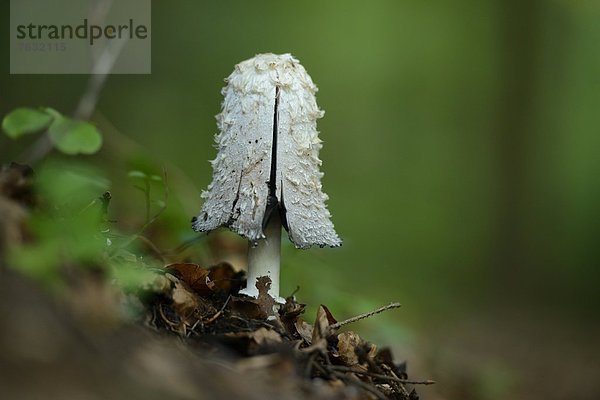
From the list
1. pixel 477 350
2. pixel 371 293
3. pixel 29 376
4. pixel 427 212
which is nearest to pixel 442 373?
pixel 477 350

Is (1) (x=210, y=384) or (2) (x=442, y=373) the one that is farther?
(2) (x=442, y=373)

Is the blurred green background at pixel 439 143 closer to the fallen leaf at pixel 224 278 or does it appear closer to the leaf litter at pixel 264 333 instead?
the fallen leaf at pixel 224 278

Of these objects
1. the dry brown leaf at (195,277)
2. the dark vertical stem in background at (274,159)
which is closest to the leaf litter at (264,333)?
the dry brown leaf at (195,277)

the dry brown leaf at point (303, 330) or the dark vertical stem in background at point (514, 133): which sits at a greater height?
the dark vertical stem in background at point (514, 133)

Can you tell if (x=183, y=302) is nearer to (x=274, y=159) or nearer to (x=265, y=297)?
(x=265, y=297)

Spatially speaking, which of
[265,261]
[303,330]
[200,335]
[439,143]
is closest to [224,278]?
[265,261]

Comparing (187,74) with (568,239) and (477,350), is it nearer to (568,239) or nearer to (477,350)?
(477,350)
